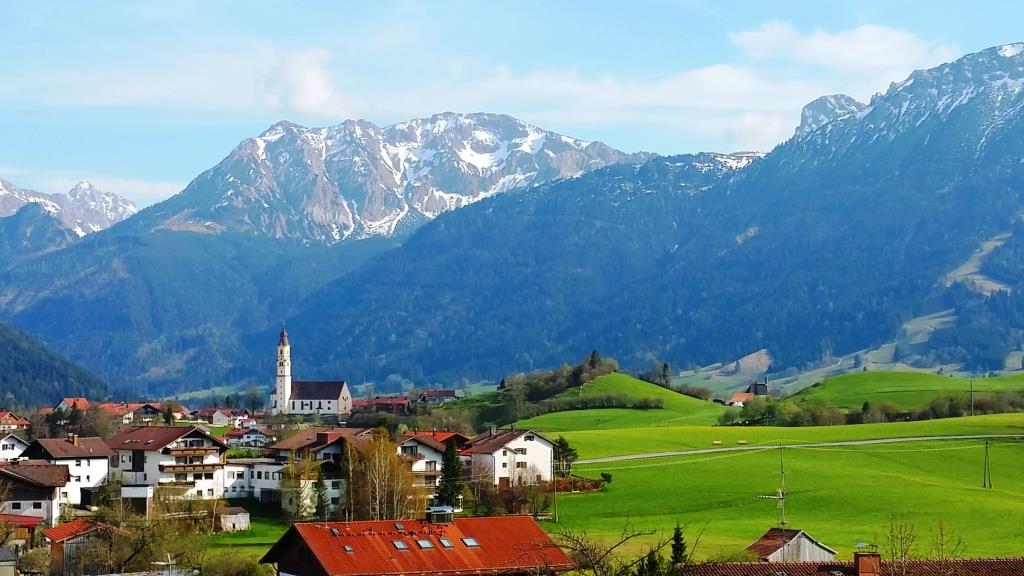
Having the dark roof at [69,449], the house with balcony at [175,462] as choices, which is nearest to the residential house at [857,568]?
the house with balcony at [175,462]

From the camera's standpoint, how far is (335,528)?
2544 inches

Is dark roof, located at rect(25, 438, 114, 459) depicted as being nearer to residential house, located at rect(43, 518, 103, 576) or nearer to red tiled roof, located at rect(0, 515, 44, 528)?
red tiled roof, located at rect(0, 515, 44, 528)

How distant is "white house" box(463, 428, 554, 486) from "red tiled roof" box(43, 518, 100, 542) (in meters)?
29.6

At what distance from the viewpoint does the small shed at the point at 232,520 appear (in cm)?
9381

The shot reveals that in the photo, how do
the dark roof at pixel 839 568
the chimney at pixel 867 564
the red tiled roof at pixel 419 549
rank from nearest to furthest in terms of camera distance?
the dark roof at pixel 839 568, the chimney at pixel 867 564, the red tiled roof at pixel 419 549

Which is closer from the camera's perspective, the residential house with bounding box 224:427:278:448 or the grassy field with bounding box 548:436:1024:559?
the grassy field with bounding box 548:436:1024:559

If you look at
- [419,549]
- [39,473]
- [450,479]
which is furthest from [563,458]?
[419,549]

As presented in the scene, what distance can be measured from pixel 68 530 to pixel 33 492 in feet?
45.7

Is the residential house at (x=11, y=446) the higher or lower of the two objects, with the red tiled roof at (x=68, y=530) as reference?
higher

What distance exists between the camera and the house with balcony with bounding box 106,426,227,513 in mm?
105812

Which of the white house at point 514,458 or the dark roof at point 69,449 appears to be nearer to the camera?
the dark roof at point 69,449

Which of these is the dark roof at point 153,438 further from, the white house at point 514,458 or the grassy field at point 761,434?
the grassy field at point 761,434

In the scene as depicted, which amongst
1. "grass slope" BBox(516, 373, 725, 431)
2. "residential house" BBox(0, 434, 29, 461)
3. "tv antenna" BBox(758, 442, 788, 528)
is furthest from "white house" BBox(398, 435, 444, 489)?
"grass slope" BBox(516, 373, 725, 431)

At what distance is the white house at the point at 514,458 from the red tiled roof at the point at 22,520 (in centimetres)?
2863
